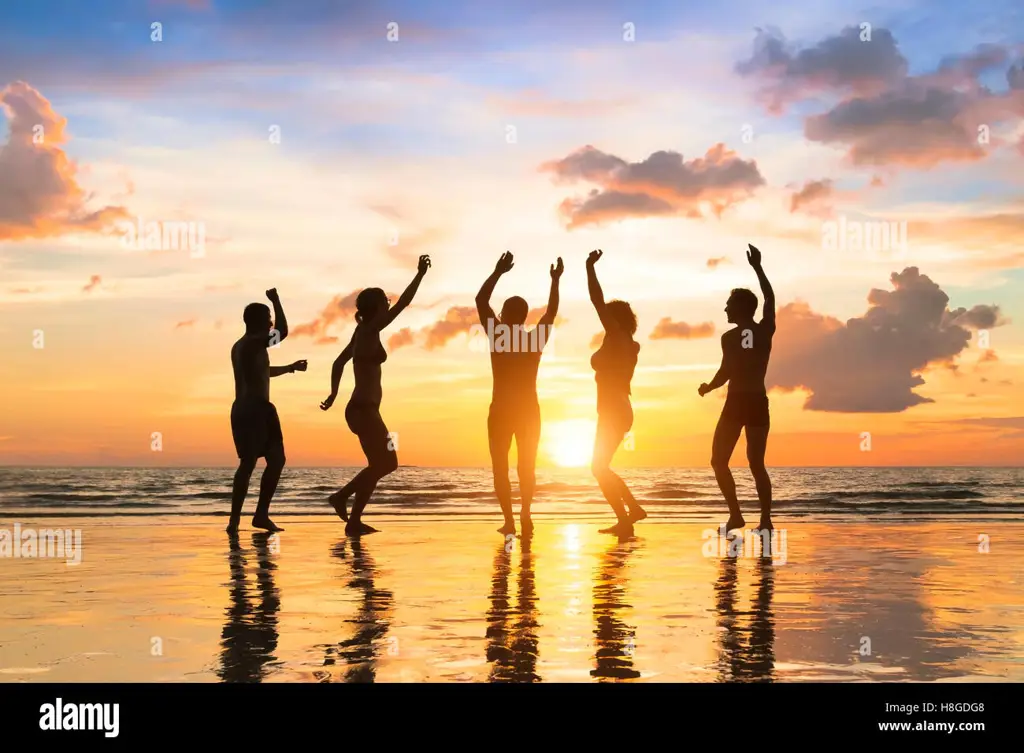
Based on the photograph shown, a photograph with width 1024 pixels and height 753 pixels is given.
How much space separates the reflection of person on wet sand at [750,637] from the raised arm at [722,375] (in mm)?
3616

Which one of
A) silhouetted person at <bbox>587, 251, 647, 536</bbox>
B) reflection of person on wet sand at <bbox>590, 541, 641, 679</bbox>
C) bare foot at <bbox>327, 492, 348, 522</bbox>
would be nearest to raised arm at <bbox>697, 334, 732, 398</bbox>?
silhouetted person at <bbox>587, 251, 647, 536</bbox>

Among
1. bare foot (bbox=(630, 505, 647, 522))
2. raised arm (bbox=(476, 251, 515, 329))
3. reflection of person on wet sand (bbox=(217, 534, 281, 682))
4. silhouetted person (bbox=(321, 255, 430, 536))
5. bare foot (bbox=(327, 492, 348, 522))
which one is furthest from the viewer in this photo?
bare foot (bbox=(630, 505, 647, 522))

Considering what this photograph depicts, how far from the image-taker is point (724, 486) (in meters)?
11.3

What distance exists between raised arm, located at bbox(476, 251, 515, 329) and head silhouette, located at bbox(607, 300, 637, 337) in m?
1.69

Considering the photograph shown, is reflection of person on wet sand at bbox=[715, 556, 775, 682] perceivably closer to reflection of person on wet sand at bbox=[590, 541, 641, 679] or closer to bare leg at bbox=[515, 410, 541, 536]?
reflection of person on wet sand at bbox=[590, 541, 641, 679]

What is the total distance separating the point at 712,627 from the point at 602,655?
99 cm

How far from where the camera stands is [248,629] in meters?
5.64

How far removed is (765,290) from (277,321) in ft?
17.1

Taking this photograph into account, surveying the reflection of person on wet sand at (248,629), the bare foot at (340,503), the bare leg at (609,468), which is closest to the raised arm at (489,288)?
the bare leg at (609,468)

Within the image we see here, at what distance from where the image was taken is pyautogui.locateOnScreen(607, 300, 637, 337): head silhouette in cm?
1205

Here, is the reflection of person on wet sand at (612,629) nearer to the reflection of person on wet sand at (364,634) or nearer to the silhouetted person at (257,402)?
the reflection of person on wet sand at (364,634)

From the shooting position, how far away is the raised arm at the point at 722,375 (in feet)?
37.2
